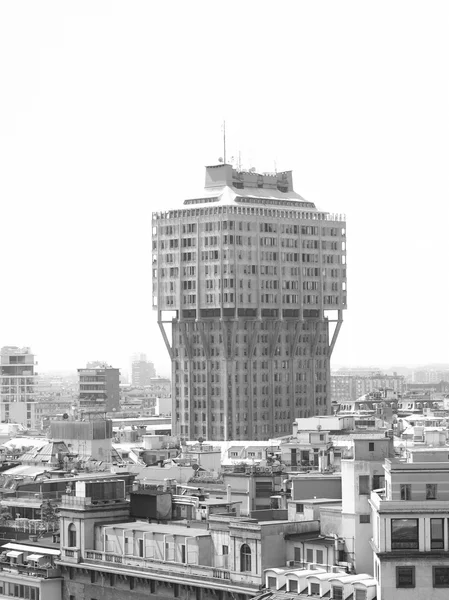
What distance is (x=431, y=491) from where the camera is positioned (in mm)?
107688

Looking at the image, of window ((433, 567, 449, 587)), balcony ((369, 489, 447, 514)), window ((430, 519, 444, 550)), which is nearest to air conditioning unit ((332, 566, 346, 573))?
balcony ((369, 489, 447, 514))

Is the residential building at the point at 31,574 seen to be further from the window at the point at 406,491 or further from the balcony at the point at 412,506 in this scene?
the balcony at the point at 412,506

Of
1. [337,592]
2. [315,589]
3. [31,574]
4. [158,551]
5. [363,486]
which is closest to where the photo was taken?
[337,592]

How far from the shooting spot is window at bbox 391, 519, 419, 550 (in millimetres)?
105875

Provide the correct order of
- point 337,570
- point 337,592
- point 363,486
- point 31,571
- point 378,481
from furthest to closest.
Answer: point 31,571
point 378,481
point 363,486
point 337,570
point 337,592

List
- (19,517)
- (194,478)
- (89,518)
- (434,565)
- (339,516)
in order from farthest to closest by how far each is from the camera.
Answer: (194,478) → (19,517) → (89,518) → (339,516) → (434,565)

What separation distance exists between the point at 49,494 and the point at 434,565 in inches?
2619

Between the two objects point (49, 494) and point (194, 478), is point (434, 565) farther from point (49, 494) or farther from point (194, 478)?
point (194, 478)

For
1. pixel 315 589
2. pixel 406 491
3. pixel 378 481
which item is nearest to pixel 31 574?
pixel 378 481

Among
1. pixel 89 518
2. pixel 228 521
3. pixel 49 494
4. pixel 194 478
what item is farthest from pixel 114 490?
pixel 194 478

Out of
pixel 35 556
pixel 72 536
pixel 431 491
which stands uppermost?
pixel 431 491

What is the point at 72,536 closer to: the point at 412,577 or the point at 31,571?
the point at 31,571

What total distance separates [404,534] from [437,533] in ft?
5.28

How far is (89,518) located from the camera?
128 metres
